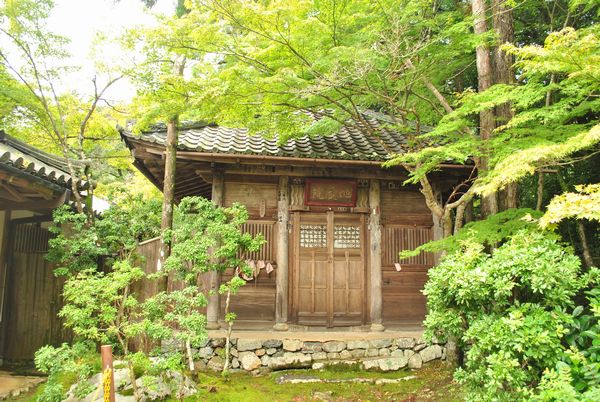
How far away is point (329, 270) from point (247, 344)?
251cm

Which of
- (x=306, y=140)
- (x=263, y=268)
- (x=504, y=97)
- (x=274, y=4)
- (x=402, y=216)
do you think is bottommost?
(x=263, y=268)


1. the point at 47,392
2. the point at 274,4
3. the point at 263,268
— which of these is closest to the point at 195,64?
the point at 274,4

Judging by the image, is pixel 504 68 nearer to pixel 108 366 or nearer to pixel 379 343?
pixel 379 343

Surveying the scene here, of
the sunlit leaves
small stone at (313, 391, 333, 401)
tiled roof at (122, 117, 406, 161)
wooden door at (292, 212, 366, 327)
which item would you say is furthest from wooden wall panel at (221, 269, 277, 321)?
the sunlit leaves

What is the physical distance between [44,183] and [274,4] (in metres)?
4.92

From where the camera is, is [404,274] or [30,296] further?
[404,274]

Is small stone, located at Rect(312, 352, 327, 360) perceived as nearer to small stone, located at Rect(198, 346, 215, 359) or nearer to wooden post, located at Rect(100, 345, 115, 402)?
small stone, located at Rect(198, 346, 215, 359)

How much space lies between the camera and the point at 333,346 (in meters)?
9.12

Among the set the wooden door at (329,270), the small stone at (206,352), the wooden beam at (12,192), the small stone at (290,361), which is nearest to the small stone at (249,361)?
the small stone at (290,361)

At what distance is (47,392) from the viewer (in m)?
5.64

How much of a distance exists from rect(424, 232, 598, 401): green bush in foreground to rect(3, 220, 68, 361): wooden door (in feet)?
27.8

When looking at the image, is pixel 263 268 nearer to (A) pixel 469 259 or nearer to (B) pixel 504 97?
(A) pixel 469 259

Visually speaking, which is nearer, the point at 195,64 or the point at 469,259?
the point at 469,259

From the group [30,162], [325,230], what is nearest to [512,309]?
[325,230]
